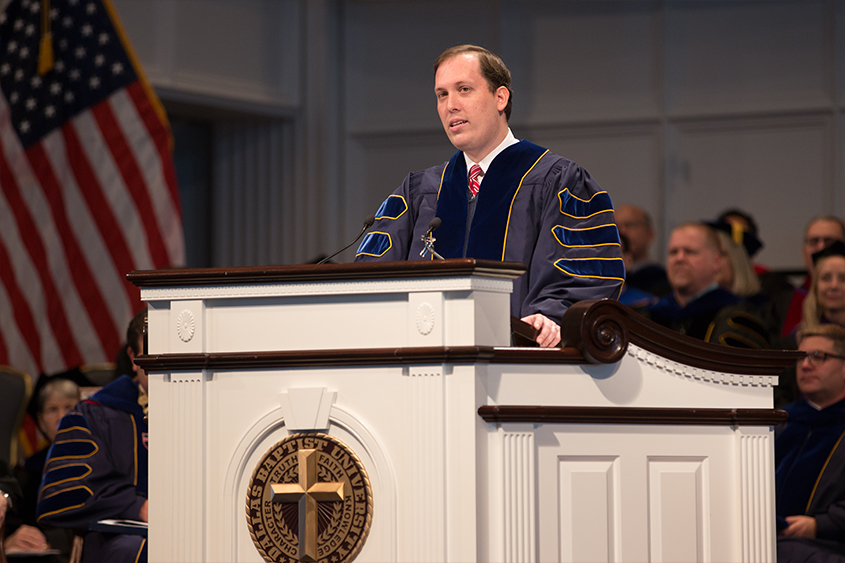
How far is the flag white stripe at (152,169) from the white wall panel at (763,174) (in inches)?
147

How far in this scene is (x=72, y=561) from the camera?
12.8 ft

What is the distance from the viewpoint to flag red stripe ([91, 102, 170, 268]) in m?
7.05

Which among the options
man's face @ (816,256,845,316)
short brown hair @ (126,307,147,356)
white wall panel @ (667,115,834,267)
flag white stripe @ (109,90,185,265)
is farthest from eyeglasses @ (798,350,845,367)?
flag white stripe @ (109,90,185,265)

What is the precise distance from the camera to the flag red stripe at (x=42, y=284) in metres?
6.84

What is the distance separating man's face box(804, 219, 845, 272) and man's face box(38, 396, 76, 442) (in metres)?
3.96

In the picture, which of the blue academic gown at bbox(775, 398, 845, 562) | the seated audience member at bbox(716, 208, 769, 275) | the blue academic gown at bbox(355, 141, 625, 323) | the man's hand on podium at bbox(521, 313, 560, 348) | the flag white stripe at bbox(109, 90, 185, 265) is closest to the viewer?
the man's hand on podium at bbox(521, 313, 560, 348)

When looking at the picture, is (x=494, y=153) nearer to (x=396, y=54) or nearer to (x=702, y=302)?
(x=702, y=302)

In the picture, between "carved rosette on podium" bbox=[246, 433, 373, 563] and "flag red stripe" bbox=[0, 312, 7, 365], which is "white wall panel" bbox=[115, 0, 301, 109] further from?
"carved rosette on podium" bbox=[246, 433, 373, 563]

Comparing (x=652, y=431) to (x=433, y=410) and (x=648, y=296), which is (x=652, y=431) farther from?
(x=648, y=296)

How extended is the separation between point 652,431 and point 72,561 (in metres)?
2.43

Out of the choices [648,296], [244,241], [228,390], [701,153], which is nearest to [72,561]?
[228,390]

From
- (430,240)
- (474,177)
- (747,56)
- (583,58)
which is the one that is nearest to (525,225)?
(474,177)

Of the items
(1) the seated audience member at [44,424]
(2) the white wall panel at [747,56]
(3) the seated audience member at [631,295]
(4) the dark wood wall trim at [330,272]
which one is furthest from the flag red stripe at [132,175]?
(4) the dark wood wall trim at [330,272]

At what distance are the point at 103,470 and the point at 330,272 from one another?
2093 millimetres
